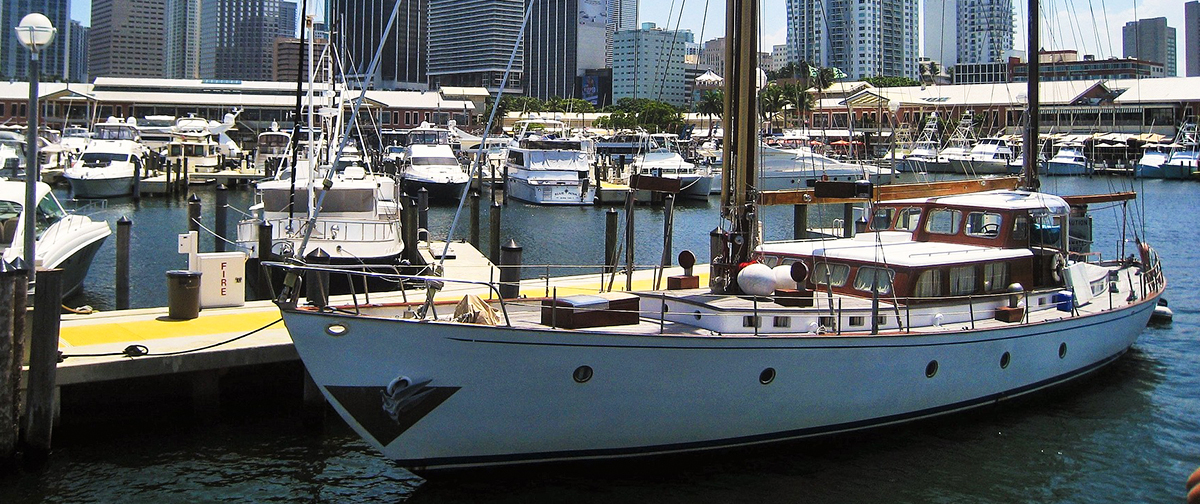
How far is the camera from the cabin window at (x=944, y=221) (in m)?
18.9

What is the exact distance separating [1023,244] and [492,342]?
1075 centimetres

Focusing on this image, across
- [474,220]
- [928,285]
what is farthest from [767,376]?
[474,220]

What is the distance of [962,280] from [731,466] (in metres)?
5.63

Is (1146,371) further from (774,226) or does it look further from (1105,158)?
(1105,158)

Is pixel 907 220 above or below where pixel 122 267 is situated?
above

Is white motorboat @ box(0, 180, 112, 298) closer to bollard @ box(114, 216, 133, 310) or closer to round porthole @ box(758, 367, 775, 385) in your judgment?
bollard @ box(114, 216, 133, 310)

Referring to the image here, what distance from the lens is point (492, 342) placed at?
1241 centimetres

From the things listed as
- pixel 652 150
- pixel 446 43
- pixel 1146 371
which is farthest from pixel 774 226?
pixel 446 43

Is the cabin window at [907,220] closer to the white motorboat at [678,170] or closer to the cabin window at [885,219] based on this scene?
the cabin window at [885,219]

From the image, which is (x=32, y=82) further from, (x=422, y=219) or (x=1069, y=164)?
(x=1069, y=164)

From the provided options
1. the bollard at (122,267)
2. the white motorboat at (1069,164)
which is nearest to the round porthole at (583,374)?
the bollard at (122,267)

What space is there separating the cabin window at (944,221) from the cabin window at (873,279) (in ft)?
10.2

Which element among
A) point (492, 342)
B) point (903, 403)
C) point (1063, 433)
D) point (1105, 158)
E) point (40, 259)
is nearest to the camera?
point (492, 342)

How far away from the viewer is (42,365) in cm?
1286
